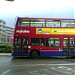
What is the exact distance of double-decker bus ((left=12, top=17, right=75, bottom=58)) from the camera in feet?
96.9

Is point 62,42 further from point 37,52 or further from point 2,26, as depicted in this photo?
point 2,26

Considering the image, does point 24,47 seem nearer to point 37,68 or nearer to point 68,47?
point 68,47

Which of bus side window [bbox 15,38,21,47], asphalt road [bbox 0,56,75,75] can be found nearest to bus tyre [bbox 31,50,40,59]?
bus side window [bbox 15,38,21,47]

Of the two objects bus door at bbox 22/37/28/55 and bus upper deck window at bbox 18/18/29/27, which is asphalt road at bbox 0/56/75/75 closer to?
bus door at bbox 22/37/28/55

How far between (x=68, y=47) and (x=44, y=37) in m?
2.58

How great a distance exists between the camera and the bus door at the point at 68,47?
2953 centimetres

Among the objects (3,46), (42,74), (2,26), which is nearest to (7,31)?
(2,26)

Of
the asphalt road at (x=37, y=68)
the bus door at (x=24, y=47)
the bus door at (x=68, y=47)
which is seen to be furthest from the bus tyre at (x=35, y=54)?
the asphalt road at (x=37, y=68)

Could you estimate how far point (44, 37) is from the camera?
97.4ft

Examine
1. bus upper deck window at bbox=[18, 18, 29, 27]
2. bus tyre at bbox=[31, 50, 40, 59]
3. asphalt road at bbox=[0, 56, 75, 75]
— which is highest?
bus upper deck window at bbox=[18, 18, 29, 27]

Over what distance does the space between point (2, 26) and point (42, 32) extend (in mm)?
101966

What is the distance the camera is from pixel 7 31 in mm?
137000

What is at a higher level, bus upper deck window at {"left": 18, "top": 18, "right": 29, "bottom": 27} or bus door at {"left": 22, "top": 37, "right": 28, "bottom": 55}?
bus upper deck window at {"left": 18, "top": 18, "right": 29, "bottom": 27}

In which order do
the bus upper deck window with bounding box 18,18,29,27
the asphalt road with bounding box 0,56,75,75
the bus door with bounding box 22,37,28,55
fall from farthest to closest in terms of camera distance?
the bus upper deck window with bounding box 18,18,29,27
the bus door with bounding box 22,37,28,55
the asphalt road with bounding box 0,56,75,75
